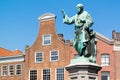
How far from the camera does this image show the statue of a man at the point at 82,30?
10828 millimetres

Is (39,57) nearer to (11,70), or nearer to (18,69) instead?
(18,69)

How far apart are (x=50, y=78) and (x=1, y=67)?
8504 mm

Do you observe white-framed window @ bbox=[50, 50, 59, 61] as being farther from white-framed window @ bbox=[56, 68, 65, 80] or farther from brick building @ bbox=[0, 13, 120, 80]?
white-framed window @ bbox=[56, 68, 65, 80]

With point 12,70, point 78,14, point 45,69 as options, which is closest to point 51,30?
point 45,69

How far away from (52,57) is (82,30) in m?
35.0

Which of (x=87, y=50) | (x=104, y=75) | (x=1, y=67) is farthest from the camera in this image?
(x=1, y=67)

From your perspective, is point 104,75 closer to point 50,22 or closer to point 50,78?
point 50,78

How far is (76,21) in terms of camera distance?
1116 centimetres

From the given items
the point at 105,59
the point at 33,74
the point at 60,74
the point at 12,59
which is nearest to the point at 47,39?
the point at 60,74

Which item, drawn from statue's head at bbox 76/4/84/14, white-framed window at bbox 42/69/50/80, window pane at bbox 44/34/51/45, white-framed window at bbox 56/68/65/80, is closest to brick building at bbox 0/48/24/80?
white-framed window at bbox 42/69/50/80

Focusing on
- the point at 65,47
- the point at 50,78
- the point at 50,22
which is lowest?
the point at 50,78

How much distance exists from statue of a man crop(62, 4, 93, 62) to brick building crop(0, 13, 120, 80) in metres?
32.9

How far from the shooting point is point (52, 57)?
150 ft

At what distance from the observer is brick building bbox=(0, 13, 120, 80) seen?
4394cm
